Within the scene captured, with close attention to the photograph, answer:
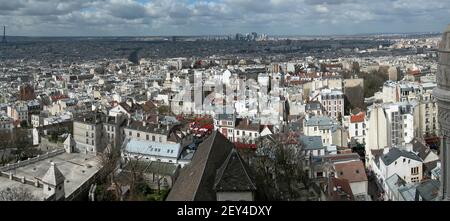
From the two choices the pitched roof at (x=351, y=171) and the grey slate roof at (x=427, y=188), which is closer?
the grey slate roof at (x=427, y=188)

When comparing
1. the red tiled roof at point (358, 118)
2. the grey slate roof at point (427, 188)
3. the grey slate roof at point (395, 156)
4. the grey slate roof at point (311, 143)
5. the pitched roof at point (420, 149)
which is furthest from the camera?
the red tiled roof at point (358, 118)

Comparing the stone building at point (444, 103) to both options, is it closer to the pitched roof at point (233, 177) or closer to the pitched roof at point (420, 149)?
the pitched roof at point (233, 177)

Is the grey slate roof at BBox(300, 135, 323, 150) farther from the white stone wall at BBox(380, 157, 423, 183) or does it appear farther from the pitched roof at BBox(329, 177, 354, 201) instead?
the pitched roof at BBox(329, 177, 354, 201)

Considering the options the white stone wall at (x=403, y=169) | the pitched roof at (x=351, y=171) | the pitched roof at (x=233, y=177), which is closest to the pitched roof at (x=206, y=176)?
the pitched roof at (x=233, y=177)

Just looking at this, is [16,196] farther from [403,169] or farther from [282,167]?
[403,169]

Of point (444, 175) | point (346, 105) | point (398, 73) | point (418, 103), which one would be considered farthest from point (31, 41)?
point (444, 175)

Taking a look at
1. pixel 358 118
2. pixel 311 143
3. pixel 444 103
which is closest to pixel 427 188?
pixel 444 103
